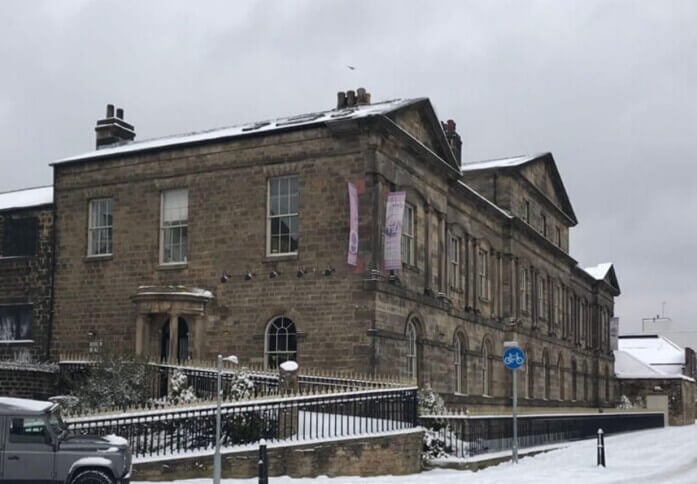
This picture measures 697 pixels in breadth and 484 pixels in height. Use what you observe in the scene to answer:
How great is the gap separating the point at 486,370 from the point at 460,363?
351cm

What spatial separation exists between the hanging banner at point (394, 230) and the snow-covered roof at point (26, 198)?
1336cm

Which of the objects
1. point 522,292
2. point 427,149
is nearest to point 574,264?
point 522,292

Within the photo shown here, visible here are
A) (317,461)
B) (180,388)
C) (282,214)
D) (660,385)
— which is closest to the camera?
(317,461)

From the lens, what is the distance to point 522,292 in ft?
151

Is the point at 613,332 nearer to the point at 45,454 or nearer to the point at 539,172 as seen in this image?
the point at 539,172

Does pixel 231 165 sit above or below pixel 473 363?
above

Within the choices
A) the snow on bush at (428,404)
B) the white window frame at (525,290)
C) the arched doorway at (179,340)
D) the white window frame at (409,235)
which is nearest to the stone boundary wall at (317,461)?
the snow on bush at (428,404)

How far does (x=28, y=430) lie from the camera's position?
16.2 meters

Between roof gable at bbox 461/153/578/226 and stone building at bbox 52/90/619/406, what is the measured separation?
7.28 meters

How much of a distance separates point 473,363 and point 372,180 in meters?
12.6

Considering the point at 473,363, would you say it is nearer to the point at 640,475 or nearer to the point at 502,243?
the point at 502,243

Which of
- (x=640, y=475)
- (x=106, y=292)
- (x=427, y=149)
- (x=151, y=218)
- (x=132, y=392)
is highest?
(x=427, y=149)

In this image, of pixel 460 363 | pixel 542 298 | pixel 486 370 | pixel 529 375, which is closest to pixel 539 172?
pixel 542 298

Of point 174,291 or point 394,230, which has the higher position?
point 394,230
